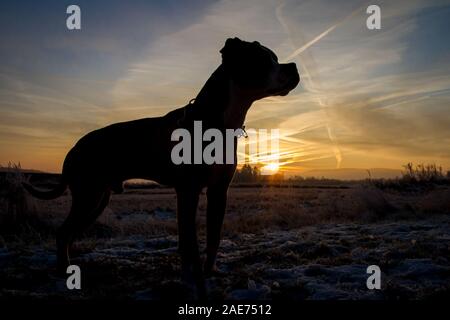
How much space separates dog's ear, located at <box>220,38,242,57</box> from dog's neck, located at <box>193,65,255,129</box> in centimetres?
18

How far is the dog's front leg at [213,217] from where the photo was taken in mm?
5176

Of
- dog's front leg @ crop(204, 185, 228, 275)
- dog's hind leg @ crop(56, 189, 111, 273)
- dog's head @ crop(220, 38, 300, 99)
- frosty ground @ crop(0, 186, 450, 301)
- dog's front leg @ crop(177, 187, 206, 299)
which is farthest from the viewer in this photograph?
dog's hind leg @ crop(56, 189, 111, 273)

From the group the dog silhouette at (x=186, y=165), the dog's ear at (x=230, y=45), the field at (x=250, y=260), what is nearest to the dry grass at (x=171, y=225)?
the field at (x=250, y=260)

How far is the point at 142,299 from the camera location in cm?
425

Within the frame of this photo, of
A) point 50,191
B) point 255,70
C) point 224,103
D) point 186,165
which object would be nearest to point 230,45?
point 255,70

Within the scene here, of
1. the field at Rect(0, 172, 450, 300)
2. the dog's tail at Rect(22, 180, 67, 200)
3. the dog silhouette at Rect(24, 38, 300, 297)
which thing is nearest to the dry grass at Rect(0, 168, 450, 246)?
the field at Rect(0, 172, 450, 300)

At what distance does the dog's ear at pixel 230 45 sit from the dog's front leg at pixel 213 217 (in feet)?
5.18

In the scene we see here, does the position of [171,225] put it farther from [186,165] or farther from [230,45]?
[230,45]

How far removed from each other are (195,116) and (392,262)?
10.1 feet

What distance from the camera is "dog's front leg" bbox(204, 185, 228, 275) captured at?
5.18 m

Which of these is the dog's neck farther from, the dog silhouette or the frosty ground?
the frosty ground

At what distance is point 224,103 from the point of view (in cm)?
479
